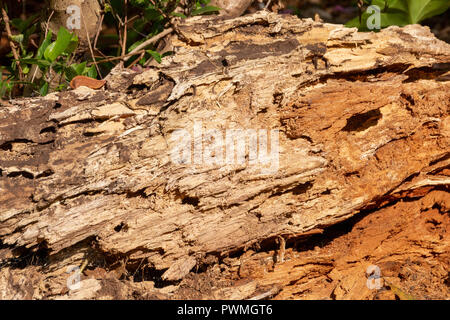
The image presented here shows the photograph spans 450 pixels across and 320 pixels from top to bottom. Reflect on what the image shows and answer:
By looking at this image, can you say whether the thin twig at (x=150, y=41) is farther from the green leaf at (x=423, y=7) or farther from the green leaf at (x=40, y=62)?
the green leaf at (x=423, y=7)

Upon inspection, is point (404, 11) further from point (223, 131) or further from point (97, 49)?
point (97, 49)

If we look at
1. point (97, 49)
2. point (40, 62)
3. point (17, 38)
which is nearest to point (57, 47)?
point (40, 62)

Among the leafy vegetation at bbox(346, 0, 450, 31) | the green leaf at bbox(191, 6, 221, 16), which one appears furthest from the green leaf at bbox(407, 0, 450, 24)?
the green leaf at bbox(191, 6, 221, 16)

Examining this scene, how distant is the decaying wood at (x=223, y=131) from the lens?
207 centimetres

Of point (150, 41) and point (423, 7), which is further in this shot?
point (423, 7)

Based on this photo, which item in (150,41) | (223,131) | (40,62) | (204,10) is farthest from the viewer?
(204,10)

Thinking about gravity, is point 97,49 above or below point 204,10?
below

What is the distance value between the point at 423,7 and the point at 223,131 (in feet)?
6.11

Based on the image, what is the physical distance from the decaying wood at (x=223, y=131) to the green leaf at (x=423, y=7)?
691mm

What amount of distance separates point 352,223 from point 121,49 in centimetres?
187

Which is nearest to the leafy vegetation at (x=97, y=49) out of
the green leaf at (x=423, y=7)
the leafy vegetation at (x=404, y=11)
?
the leafy vegetation at (x=404, y=11)

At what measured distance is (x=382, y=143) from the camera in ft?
7.75

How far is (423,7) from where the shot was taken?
3131mm

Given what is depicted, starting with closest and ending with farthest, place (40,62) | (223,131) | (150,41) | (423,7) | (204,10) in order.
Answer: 1. (223,131)
2. (40,62)
3. (150,41)
4. (204,10)
5. (423,7)
